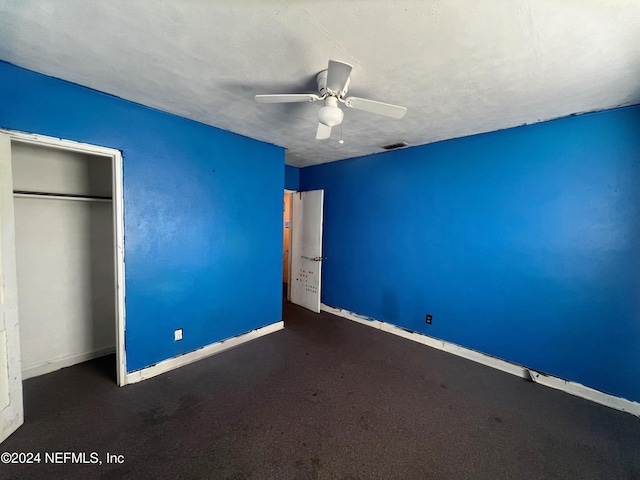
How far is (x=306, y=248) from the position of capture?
419 centimetres

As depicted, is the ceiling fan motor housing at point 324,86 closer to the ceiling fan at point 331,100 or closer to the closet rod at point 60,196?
the ceiling fan at point 331,100

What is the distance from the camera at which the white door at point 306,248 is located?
13.1 feet

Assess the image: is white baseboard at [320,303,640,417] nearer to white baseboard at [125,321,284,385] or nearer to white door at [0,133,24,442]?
white baseboard at [125,321,284,385]

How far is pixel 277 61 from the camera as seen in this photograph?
1506 mm

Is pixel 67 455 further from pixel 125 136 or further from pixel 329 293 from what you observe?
pixel 329 293

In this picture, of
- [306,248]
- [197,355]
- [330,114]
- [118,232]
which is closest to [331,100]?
[330,114]

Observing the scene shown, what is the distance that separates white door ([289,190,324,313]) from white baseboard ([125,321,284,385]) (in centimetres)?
88

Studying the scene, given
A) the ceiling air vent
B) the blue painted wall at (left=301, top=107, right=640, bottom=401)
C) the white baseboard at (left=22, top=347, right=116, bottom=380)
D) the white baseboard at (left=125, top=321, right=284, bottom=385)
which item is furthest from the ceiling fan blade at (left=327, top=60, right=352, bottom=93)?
the white baseboard at (left=22, top=347, right=116, bottom=380)

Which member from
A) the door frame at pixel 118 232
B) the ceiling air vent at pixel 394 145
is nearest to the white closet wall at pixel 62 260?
the door frame at pixel 118 232

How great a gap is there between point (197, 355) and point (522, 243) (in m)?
3.46

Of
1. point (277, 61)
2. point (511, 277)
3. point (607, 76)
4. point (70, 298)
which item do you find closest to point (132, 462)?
point (70, 298)

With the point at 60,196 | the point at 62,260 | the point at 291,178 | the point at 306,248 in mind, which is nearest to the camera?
the point at 60,196

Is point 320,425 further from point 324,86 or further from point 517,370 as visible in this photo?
point 324,86

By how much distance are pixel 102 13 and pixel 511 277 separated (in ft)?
11.6
